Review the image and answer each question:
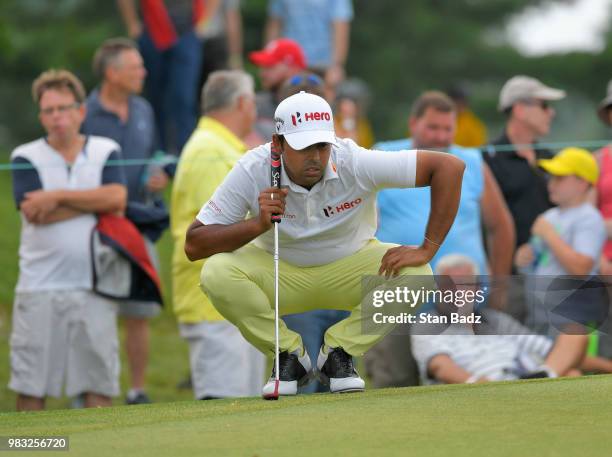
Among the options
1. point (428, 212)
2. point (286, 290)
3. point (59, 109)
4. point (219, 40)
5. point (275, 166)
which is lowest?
point (286, 290)

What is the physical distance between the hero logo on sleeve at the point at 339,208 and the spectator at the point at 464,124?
697cm

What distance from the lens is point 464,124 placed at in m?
15.8

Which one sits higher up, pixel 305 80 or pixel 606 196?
pixel 305 80

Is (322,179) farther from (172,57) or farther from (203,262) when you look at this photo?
(172,57)

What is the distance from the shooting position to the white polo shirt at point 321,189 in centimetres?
837

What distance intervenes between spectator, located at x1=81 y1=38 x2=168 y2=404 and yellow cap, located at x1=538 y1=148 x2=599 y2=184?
2.71m

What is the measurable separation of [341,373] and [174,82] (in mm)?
6406

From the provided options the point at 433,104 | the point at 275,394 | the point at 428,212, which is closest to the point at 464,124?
the point at 433,104

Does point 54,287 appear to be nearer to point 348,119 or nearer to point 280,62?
point 280,62

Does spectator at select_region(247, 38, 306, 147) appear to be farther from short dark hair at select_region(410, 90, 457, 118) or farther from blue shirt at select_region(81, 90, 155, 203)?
short dark hair at select_region(410, 90, 457, 118)

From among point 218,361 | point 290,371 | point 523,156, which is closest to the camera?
point 290,371

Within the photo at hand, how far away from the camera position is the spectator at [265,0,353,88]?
14711mm

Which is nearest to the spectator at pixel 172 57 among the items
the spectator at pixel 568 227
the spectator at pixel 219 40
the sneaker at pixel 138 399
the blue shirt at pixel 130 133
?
the spectator at pixel 219 40

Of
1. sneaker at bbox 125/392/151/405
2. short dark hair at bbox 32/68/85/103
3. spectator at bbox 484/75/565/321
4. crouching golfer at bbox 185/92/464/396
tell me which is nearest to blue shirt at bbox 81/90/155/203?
short dark hair at bbox 32/68/85/103
